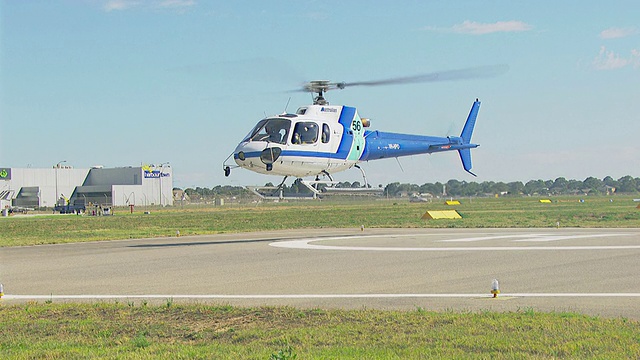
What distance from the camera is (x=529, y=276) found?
63.4 feet

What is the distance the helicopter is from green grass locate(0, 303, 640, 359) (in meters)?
13.8

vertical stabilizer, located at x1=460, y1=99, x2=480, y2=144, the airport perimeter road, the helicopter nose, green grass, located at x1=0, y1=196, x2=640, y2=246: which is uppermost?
vertical stabilizer, located at x1=460, y1=99, x2=480, y2=144

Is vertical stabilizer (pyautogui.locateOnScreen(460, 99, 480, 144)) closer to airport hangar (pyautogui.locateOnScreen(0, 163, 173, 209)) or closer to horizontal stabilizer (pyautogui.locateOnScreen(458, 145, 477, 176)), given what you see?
horizontal stabilizer (pyautogui.locateOnScreen(458, 145, 477, 176))

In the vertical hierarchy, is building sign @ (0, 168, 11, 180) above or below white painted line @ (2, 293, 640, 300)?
above

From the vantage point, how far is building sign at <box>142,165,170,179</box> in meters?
→ 130

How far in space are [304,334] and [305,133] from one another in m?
17.6

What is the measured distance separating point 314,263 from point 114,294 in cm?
724

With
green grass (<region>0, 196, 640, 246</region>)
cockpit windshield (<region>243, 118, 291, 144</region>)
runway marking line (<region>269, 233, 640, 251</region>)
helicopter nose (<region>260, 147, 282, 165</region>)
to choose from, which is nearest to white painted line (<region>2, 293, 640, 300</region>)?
runway marking line (<region>269, 233, 640, 251</region>)

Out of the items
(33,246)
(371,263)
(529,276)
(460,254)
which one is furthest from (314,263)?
(33,246)

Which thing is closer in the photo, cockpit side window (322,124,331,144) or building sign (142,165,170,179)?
cockpit side window (322,124,331,144)

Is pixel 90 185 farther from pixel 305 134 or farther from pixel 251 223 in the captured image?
pixel 305 134

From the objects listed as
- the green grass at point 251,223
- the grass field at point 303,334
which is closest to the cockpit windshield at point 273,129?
the green grass at point 251,223

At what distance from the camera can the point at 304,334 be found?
11703mm

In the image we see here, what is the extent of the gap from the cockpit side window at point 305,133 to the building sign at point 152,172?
10510 cm
